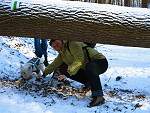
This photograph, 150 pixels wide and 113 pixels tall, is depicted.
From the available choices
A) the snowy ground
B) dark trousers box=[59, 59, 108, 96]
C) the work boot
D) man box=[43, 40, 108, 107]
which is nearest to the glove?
man box=[43, 40, 108, 107]

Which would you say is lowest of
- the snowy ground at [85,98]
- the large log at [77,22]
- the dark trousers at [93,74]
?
the snowy ground at [85,98]

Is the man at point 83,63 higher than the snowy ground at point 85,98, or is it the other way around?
the man at point 83,63

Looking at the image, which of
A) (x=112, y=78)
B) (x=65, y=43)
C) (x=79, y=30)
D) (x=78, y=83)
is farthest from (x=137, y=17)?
(x=112, y=78)

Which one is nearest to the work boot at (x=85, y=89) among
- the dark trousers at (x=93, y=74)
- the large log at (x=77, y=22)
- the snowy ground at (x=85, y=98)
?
the dark trousers at (x=93, y=74)

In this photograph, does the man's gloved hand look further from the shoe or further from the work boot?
the work boot

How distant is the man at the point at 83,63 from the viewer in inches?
256

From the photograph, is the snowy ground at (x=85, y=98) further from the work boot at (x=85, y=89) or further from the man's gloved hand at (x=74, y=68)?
the man's gloved hand at (x=74, y=68)

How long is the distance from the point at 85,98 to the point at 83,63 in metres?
0.55

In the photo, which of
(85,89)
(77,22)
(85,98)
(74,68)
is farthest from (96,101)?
(77,22)

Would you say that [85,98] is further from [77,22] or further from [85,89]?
[77,22]

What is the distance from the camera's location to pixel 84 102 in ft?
21.7

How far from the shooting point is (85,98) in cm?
680

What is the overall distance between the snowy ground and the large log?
3.43 feet

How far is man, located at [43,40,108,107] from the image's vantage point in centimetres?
651
